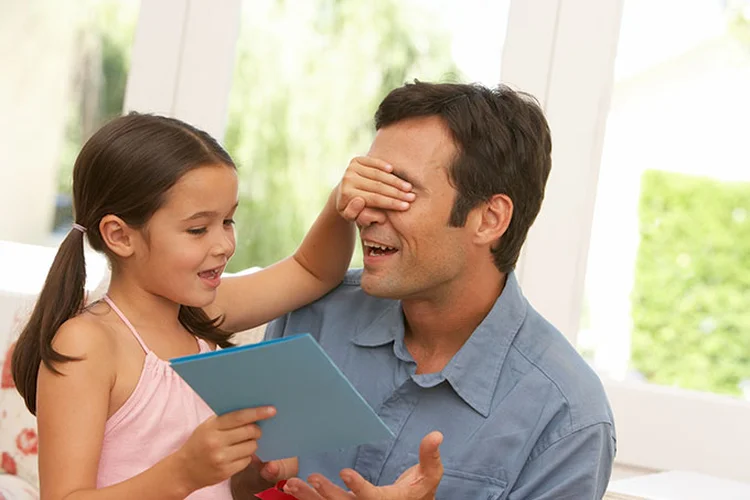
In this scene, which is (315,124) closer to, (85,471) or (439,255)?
(439,255)

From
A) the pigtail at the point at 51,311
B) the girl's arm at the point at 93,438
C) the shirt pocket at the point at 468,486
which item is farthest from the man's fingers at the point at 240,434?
the shirt pocket at the point at 468,486

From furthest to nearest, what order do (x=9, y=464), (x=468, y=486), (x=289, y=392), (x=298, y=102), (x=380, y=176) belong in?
(x=298, y=102)
(x=9, y=464)
(x=380, y=176)
(x=468, y=486)
(x=289, y=392)

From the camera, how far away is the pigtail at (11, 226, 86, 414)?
65.5 inches

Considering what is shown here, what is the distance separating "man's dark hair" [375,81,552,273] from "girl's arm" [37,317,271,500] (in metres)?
0.70

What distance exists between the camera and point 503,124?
78.2 inches

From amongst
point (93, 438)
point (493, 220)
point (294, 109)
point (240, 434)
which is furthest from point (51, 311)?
point (294, 109)

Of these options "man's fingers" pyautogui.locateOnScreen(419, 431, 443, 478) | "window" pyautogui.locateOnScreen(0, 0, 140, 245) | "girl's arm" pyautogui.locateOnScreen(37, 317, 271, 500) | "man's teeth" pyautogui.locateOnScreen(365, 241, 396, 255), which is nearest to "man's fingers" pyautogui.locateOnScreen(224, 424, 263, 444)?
"girl's arm" pyautogui.locateOnScreen(37, 317, 271, 500)

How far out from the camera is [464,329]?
2.01 meters

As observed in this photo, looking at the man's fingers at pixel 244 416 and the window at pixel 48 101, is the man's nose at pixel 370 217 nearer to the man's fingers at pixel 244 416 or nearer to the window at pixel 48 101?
the man's fingers at pixel 244 416

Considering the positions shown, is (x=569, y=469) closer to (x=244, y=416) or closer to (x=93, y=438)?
(x=244, y=416)

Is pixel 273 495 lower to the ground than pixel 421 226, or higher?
lower

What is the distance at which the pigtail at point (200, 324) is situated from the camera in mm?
1871

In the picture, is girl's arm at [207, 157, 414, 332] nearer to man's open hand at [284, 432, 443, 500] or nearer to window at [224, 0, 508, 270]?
man's open hand at [284, 432, 443, 500]

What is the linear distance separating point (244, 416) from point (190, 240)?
1.20 feet
